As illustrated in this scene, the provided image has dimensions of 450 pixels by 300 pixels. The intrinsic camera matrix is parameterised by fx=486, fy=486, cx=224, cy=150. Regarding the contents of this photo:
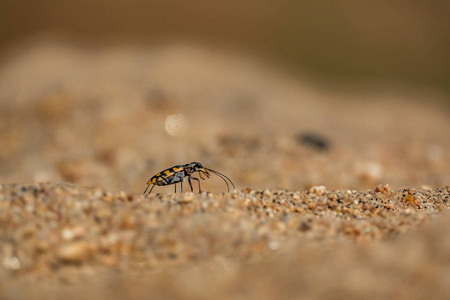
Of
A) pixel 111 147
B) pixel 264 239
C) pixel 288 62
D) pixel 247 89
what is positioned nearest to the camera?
pixel 264 239

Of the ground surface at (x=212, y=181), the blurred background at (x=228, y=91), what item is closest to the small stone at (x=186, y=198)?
the ground surface at (x=212, y=181)

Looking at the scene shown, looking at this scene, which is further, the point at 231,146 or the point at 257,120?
the point at 257,120

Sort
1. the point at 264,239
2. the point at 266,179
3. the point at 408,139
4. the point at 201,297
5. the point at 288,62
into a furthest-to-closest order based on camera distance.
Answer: the point at 288,62
the point at 408,139
the point at 266,179
the point at 264,239
the point at 201,297

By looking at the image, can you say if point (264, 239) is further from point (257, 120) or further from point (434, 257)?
point (257, 120)

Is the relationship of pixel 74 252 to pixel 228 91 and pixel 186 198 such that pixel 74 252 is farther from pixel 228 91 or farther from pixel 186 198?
pixel 228 91

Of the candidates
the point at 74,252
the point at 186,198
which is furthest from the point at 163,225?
the point at 74,252

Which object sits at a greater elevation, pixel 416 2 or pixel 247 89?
pixel 416 2

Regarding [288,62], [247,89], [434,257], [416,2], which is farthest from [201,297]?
[416,2]
